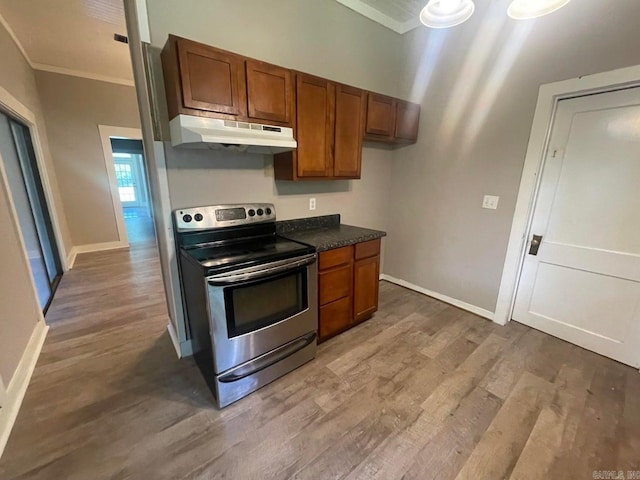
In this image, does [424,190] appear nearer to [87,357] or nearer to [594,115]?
[594,115]

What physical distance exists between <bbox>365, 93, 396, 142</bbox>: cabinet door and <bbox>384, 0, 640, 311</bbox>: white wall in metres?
0.48

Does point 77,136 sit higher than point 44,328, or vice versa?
point 77,136

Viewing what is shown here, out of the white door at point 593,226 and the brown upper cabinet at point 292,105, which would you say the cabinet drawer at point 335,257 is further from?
the white door at point 593,226

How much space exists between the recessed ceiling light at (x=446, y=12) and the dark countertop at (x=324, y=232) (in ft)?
4.78

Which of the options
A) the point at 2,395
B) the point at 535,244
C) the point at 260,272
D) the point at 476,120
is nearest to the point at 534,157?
the point at 476,120

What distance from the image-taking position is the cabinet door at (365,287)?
2.43 metres

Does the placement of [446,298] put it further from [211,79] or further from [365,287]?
[211,79]

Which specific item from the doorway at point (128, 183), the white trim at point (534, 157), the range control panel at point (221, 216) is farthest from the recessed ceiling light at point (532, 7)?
the doorway at point (128, 183)

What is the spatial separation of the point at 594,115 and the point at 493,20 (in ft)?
3.77

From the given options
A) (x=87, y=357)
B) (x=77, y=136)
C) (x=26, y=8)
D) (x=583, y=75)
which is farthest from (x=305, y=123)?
(x=77, y=136)

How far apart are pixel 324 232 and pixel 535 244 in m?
1.89

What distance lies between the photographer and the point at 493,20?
91.5 inches

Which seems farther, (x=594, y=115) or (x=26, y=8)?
(x=26, y=8)

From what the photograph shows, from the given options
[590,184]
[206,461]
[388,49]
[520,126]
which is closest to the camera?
[206,461]
